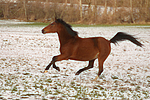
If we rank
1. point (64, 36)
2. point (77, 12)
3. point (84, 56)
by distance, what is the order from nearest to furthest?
1. point (84, 56)
2. point (64, 36)
3. point (77, 12)

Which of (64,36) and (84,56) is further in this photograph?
(64,36)

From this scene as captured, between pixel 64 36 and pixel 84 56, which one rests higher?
pixel 64 36

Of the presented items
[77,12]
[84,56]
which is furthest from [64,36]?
[77,12]

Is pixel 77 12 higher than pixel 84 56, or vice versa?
pixel 84 56

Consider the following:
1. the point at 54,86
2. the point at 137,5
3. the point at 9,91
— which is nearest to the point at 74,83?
the point at 54,86

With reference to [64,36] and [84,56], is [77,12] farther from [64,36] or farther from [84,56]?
[84,56]

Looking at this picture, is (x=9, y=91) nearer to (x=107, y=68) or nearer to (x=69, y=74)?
(x=69, y=74)

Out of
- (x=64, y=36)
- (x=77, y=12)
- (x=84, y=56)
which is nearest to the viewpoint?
(x=84, y=56)

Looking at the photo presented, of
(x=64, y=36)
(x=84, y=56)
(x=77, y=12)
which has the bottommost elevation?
(x=77, y=12)

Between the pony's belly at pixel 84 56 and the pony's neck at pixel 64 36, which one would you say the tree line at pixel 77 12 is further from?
the pony's belly at pixel 84 56

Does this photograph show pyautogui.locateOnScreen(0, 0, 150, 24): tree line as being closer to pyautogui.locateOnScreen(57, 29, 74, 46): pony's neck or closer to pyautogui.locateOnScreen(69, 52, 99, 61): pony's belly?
pyautogui.locateOnScreen(57, 29, 74, 46): pony's neck

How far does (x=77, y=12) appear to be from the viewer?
172 ft

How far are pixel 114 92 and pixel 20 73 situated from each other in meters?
3.32

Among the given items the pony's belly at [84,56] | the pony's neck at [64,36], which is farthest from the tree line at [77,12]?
the pony's belly at [84,56]
